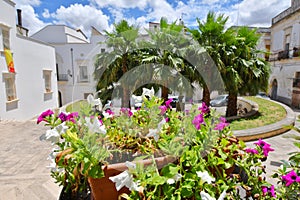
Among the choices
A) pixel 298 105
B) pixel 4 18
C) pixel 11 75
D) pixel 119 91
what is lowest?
pixel 298 105

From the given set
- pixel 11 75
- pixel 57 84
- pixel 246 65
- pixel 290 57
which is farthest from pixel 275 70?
pixel 11 75

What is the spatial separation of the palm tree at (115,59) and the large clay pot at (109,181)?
468 centimetres

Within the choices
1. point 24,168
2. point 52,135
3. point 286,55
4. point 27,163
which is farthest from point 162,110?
point 286,55

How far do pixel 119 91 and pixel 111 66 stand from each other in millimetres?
1902

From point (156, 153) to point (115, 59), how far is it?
17.1ft

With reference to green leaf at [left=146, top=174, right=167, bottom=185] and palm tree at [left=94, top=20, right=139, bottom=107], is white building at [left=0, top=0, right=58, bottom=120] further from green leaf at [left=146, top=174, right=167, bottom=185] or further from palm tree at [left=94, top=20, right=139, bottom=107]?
green leaf at [left=146, top=174, right=167, bottom=185]

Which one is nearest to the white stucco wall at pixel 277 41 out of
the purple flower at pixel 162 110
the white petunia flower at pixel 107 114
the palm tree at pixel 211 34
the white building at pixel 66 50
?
the palm tree at pixel 211 34

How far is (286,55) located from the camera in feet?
41.6

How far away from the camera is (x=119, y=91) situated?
419cm

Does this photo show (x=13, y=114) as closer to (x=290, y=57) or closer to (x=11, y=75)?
(x=11, y=75)

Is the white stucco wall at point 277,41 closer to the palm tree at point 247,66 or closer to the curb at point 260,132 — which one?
the palm tree at point 247,66

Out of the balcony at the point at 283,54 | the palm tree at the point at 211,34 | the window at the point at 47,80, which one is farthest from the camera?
A: the balcony at the point at 283,54

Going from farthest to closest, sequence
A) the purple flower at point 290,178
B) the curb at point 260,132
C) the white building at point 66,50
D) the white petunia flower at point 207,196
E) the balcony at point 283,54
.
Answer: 1. the balcony at point 283,54
2. the white building at point 66,50
3. the curb at point 260,132
4. the purple flower at point 290,178
5. the white petunia flower at point 207,196

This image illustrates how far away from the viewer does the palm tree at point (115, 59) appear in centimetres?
575
